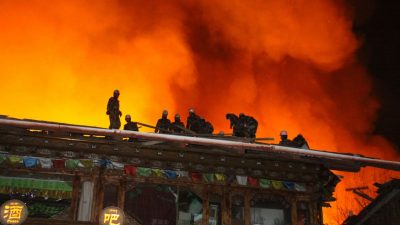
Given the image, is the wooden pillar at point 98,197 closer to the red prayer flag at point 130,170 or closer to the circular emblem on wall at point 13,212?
the red prayer flag at point 130,170

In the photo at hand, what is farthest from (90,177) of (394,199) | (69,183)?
(394,199)

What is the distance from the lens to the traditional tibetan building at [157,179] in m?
11.8

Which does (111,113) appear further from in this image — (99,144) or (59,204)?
(59,204)

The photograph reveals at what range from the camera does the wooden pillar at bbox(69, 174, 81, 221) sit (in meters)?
11.6

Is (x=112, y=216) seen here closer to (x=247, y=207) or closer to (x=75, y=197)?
(x=75, y=197)

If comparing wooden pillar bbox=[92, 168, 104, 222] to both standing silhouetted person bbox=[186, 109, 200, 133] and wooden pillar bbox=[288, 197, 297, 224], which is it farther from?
wooden pillar bbox=[288, 197, 297, 224]

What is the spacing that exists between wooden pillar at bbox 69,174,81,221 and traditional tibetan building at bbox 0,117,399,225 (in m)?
0.03

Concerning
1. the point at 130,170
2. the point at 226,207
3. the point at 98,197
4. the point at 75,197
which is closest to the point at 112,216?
the point at 98,197

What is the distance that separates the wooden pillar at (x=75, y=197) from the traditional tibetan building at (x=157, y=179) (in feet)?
0.09

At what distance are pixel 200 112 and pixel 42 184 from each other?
1553 inches

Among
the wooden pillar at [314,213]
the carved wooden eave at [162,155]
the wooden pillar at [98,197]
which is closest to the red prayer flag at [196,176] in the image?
the carved wooden eave at [162,155]

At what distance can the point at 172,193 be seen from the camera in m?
12.6

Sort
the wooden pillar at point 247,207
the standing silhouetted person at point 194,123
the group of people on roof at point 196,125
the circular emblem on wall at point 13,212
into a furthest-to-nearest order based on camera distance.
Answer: the standing silhouetted person at point 194,123 → the group of people on roof at point 196,125 → the wooden pillar at point 247,207 → the circular emblem on wall at point 13,212

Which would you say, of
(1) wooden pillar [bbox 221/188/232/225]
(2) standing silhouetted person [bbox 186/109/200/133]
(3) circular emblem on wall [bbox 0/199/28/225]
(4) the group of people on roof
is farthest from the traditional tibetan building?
(2) standing silhouetted person [bbox 186/109/200/133]
